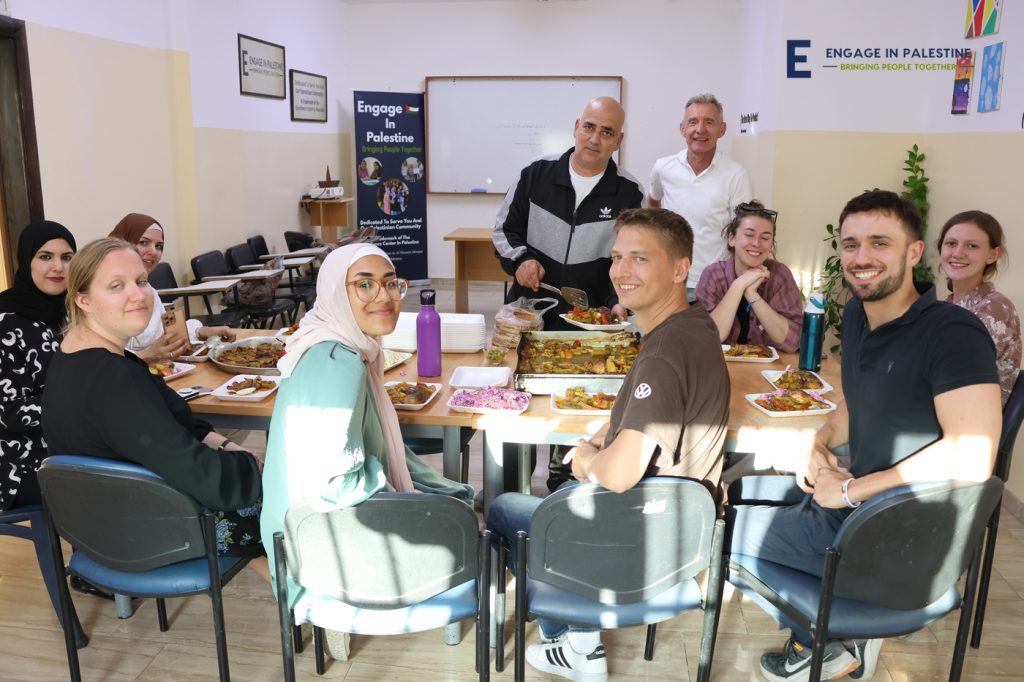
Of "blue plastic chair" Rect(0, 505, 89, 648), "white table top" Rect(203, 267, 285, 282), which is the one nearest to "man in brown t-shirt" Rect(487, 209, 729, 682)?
"blue plastic chair" Rect(0, 505, 89, 648)

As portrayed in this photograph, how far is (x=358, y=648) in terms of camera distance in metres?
2.55

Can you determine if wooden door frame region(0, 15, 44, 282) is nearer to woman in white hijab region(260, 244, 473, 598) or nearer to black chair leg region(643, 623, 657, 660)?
woman in white hijab region(260, 244, 473, 598)

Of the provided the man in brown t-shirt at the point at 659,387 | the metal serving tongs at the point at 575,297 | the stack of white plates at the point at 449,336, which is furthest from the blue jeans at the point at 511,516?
the metal serving tongs at the point at 575,297

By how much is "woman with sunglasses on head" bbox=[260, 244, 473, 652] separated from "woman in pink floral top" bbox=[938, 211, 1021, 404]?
83.2 inches

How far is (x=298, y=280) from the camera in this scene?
21.5 feet

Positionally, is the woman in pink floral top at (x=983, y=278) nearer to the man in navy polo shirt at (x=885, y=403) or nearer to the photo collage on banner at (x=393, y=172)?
the man in navy polo shirt at (x=885, y=403)

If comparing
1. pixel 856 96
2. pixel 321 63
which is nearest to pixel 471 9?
pixel 321 63

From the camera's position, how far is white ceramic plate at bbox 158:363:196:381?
280 centimetres

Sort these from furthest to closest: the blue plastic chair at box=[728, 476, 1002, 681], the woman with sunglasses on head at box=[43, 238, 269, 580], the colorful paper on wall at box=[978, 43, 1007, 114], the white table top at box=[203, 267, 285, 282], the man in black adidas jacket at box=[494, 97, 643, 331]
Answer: the white table top at box=[203, 267, 285, 282] < the colorful paper on wall at box=[978, 43, 1007, 114] < the man in black adidas jacket at box=[494, 97, 643, 331] < the woman with sunglasses on head at box=[43, 238, 269, 580] < the blue plastic chair at box=[728, 476, 1002, 681]

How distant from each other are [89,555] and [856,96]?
16.4 ft

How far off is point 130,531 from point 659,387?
4.23 ft

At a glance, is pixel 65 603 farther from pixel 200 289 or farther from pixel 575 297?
pixel 200 289

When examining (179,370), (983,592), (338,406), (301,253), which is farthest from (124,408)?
(301,253)

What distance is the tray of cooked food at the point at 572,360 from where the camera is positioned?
2576 millimetres
